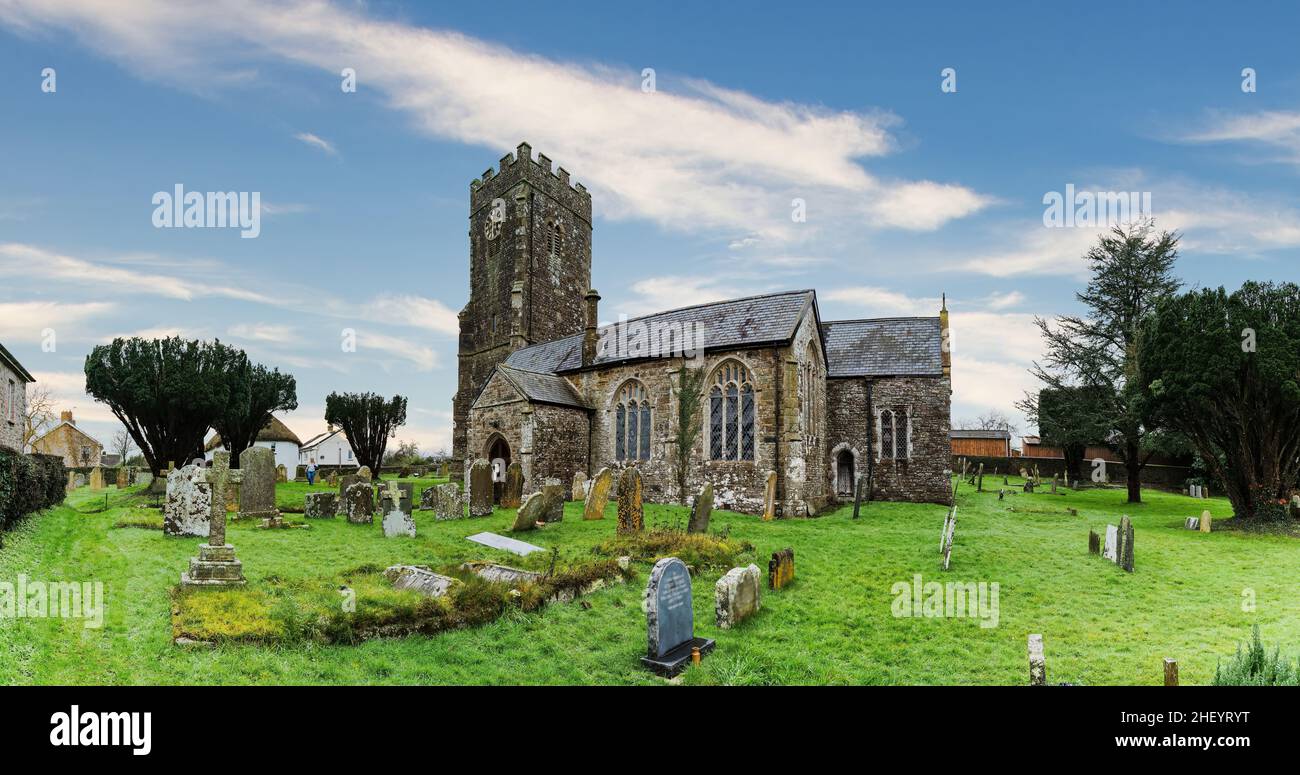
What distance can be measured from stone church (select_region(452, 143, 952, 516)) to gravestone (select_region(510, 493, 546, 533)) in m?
5.68

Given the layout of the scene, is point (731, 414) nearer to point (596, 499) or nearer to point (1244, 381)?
point (596, 499)

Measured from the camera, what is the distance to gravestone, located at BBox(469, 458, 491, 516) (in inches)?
694

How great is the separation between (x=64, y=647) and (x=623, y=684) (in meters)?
5.67

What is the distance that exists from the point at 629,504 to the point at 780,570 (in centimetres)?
498

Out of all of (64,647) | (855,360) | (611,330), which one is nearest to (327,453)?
(611,330)

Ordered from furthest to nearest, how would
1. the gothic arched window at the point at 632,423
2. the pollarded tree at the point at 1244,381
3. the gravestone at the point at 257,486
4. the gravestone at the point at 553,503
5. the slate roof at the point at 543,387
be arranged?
the gothic arched window at the point at 632,423
the slate roof at the point at 543,387
the pollarded tree at the point at 1244,381
the gravestone at the point at 553,503
the gravestone at the point at 257,486

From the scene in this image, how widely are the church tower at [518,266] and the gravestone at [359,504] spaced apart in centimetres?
1772

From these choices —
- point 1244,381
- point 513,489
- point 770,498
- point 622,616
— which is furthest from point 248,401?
point 1244,381

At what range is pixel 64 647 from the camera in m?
6.20

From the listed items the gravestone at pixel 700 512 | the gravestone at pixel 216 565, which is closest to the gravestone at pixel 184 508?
the gravestone at pixel 216 565

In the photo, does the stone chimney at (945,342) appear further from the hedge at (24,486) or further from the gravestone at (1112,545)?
the hedge at (24,486)

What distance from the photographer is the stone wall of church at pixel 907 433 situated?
24078 millimetres

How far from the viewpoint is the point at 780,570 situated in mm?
10562

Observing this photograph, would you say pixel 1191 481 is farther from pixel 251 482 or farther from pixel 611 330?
pixel 251 482
